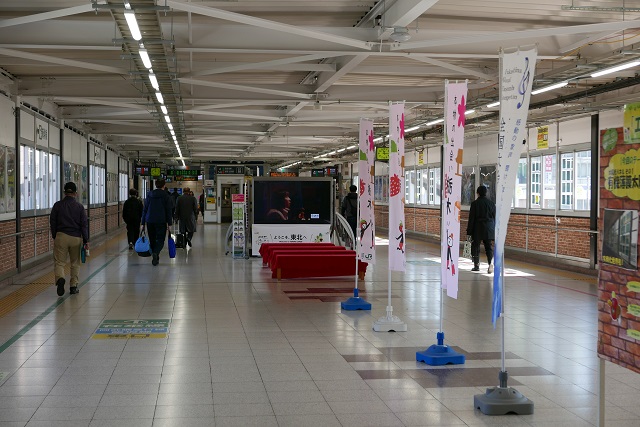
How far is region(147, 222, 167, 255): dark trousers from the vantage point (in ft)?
50.4

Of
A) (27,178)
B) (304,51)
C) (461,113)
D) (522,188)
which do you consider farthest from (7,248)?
(522,188)

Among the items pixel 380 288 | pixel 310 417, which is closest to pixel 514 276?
pixel 380 288

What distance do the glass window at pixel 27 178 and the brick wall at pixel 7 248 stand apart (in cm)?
78

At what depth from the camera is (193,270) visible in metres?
15.0

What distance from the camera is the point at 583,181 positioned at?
1588cm

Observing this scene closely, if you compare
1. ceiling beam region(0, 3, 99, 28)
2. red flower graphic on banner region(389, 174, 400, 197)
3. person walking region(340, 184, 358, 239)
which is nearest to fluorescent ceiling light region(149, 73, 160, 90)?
ceiling beam region(0, 3, 99, 28)

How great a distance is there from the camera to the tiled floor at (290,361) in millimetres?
5270

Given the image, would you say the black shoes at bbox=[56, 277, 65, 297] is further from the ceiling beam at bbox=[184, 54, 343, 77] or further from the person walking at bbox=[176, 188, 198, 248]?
the person walking at bbox=[176, 188, 198, 248]

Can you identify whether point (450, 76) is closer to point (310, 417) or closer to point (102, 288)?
→ point (102, 288)

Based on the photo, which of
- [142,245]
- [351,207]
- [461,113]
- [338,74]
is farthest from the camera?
[351,207]

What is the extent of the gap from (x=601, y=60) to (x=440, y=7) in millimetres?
2305

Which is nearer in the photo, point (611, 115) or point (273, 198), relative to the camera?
point (611, 115)

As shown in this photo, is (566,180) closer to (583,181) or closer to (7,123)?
(583,181)

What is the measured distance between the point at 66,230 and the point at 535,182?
11152mm
